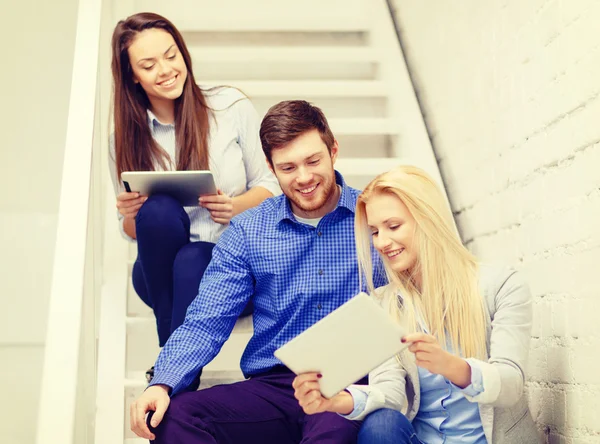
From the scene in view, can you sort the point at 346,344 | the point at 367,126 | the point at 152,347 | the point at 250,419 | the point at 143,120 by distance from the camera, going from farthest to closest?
the point at 367,126 < the point at 152,347 < the point at 143,120 < the point at 250,419 < the point at 346,344

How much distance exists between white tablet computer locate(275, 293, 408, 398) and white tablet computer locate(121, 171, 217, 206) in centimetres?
71

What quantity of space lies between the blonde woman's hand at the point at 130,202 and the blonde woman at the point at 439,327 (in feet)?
2.15

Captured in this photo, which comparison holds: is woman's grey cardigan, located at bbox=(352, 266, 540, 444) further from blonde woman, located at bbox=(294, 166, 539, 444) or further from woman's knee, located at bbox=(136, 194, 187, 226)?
woman's knee, located at bbox=(136, 194, 187, 226)

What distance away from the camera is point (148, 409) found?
164 centimetres

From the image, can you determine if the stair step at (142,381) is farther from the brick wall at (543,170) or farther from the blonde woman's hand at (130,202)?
the brick wall at (543,170)

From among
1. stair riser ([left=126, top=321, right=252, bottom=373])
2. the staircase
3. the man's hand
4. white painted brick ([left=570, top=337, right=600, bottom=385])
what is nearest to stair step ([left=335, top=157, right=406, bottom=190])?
the staircase

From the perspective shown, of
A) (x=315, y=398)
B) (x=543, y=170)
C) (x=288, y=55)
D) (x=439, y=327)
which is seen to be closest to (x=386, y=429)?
(x=315, y=398)

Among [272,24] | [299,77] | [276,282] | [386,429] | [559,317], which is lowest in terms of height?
[386,429]

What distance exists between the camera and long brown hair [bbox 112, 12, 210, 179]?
7.53 ft

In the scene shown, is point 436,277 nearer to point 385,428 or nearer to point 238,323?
point 385,428

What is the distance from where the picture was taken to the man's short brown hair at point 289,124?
6.39 ft

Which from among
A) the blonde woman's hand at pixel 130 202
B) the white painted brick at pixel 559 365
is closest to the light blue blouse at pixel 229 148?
the blonde woman's hand at pixel 130 202

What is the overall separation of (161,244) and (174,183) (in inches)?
6.1

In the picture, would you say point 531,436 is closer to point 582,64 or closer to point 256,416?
point 256,416
